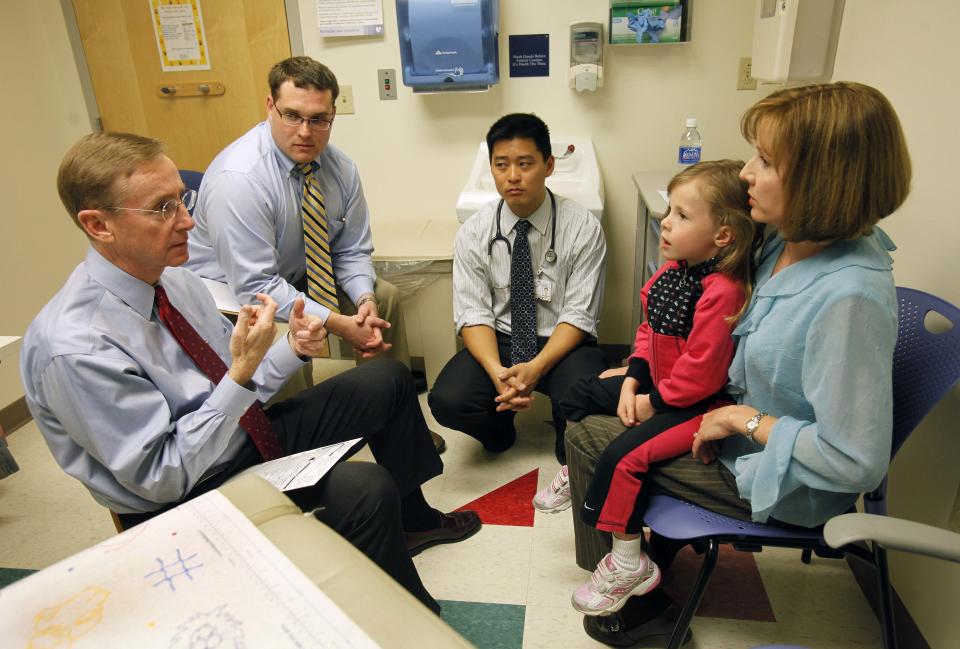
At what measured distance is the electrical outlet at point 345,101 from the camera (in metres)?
2.75

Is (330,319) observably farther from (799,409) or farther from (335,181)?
(799,409)

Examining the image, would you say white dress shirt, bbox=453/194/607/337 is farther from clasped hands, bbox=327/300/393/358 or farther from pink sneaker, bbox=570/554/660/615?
pink sneaker, bbox=570/554/660/615

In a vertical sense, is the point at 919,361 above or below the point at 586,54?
below

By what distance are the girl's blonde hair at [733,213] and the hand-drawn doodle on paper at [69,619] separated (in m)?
1.14

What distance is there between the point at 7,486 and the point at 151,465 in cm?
151

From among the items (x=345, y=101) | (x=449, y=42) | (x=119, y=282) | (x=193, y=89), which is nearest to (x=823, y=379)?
(x=119, y=282)

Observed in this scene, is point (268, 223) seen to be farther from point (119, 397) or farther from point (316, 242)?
point (119, 397)

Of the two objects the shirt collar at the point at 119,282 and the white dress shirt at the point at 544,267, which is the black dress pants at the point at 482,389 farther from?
the shirt collar at the point at 119,282

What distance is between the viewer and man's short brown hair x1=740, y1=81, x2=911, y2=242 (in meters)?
1.00

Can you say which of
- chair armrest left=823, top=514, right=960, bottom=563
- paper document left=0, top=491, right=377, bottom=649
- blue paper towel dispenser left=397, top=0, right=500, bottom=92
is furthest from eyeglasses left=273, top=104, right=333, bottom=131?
chair armrest left=823, top=514, right=960, bottom=563

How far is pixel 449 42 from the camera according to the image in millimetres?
2475

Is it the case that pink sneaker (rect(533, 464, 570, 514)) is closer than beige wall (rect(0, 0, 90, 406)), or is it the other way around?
pink sneaker (rect(533, 464, 570, 514))

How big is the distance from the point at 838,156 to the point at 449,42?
1805 millimetres

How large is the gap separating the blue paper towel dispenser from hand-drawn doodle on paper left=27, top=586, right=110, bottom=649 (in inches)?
88.3
